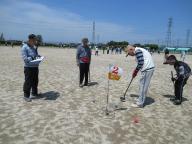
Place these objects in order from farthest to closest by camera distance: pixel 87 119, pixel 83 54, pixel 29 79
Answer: pixel 83 54 < pixel 29 79 < pixel 87 119

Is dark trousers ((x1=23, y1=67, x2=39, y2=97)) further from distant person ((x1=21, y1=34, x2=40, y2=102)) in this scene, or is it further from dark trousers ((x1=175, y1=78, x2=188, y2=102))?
dark trousers ((x1=175, y1=78, x2=188, y2=102))

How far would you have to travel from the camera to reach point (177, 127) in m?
6.90

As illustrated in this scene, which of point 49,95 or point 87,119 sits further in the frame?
point 49,95

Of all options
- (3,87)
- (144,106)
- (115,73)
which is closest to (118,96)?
(144,106)

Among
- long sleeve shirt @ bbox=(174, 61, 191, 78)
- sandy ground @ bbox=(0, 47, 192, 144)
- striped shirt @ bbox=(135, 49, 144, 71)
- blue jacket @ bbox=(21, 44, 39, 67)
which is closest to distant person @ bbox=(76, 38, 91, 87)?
sandy ground @ bbox=(0, 47, 192, 144)

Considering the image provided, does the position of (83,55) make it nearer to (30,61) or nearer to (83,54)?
(83,54)

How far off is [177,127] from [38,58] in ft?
15.9

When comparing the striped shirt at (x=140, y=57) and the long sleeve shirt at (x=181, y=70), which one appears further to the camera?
the long sleeve shirt at (x=181, y=70)

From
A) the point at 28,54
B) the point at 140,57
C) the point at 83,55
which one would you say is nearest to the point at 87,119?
the point at 140,57

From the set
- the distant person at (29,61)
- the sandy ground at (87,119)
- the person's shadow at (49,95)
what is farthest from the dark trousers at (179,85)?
the distant person at (29,61)

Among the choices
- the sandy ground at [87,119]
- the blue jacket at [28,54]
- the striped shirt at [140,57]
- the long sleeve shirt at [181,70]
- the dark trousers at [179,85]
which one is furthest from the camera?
the dark trousers at [179,85]

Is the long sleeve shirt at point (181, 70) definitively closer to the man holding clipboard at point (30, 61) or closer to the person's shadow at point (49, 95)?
the person's shadow at point (49, 95)

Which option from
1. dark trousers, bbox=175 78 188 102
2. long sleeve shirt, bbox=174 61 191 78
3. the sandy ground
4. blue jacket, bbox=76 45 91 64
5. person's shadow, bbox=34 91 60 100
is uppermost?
blue jacket, bbox=76 45 91 64

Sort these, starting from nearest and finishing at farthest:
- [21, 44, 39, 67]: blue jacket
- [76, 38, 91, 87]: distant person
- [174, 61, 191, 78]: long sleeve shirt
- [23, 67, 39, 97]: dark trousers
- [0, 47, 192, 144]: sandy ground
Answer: [0, 47, 192, 144]: sandy ground < [21, 44, 39, 67]: blue jacket < [23, 67, 39, 97]: dark trousers < [174, 61, 191, 78]: long sleeve shirt < [76, 38, 91, 87]: distant person
